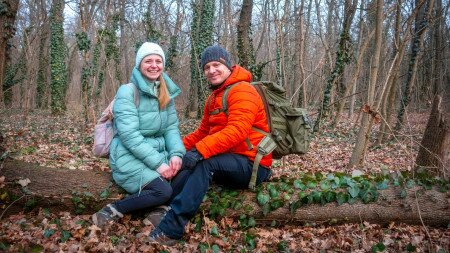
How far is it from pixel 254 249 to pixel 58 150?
6072 mm

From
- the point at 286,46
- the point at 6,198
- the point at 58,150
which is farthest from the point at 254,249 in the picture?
the point at 286,46

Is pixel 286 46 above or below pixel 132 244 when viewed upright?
above

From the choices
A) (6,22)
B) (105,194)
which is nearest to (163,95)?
(105,194)

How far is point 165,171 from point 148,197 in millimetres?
318

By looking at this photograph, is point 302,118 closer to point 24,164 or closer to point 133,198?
point 133,198

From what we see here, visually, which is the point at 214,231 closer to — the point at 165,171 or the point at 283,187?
the point at 165,171

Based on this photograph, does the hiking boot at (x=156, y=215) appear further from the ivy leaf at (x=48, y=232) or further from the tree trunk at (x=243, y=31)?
the tree trunk at (x=243, y=31)

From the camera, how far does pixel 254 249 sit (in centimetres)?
329

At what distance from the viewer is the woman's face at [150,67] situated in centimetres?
360

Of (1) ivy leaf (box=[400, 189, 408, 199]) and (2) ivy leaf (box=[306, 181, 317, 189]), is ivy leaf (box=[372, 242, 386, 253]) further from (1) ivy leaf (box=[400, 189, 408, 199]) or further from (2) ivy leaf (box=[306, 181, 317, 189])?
(2) ivy leaf (box=[306, 181, 317, 189])

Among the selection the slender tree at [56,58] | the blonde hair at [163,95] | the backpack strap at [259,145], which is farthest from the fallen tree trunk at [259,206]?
the slender tree at [56,58]

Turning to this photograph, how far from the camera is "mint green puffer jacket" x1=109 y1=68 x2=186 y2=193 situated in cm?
339

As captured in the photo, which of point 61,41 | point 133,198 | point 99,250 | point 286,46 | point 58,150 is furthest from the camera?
point 286,46

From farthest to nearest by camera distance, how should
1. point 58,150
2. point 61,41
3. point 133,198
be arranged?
point 61,41, point 58,150, point 133,198
